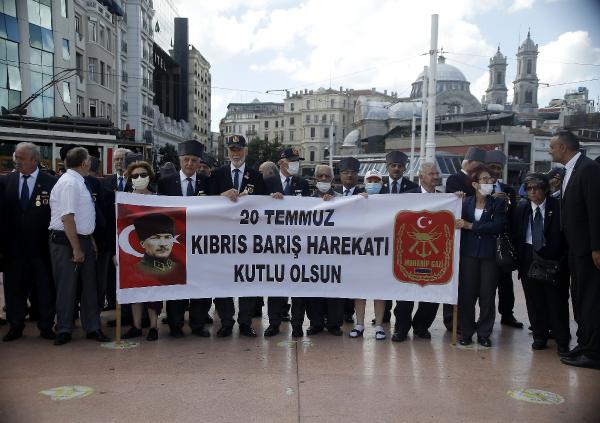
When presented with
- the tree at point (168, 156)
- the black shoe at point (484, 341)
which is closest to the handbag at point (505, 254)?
the black shoe at point (484, 341)

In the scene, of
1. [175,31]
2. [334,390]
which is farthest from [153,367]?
[175,31]

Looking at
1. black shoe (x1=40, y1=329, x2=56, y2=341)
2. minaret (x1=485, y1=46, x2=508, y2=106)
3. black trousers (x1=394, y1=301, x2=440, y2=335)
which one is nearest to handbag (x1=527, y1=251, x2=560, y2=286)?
black trousers (x1=394, y1=301, x2=440, y2=335)

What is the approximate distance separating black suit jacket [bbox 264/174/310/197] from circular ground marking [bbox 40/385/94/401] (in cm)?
291

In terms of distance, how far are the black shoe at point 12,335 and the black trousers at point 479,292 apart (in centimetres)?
464

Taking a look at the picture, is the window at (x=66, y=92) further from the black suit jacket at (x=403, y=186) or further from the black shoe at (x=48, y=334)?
the black suit jacket at (x=403, y=186)

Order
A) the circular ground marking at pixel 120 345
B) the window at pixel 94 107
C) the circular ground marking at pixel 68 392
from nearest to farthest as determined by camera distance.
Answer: the circular ground marking at pixel 68 392
the circular ground marking at pixel 120 345
the window at pixel 94 107

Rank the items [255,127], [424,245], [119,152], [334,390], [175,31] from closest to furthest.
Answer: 1. [334,390]
2. [424,245]
3. [119,152]
4. [175,31]
5. [255,127]

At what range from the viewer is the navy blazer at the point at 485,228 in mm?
5438

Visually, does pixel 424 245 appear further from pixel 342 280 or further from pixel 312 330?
pixel 312 330

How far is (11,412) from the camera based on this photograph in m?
3.77

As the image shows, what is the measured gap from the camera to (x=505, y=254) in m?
5.44

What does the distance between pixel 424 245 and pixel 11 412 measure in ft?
13.1

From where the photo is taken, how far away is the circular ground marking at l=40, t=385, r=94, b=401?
13.2 ft

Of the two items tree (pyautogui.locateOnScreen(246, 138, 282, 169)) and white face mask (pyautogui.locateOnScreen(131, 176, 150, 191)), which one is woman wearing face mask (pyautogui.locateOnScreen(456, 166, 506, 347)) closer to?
white face mask (pyautogui.locateOnScreen(131, 176, 150, 191))
